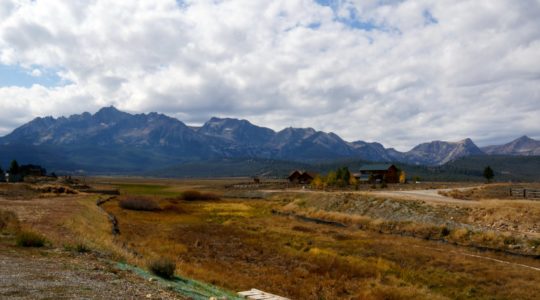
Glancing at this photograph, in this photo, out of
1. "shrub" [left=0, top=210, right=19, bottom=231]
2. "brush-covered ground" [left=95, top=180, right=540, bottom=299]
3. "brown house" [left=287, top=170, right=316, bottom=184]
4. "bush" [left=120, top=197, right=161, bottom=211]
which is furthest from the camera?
"brown house" [left=287, top=170, right=316, bottom=184]

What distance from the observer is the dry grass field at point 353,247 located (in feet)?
85.7

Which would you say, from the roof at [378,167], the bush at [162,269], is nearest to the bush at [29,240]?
the bush at [162,269]

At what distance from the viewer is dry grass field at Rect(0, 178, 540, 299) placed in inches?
1028

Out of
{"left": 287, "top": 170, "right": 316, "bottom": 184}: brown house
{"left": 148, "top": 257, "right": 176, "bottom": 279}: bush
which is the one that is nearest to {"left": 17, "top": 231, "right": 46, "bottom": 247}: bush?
{"left": 148, "top": 257, "right": 176, "bottom": 279}: bush

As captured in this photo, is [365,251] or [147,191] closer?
[365,251]

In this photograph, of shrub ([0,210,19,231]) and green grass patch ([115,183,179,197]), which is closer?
shrub ([0,210,19,231])

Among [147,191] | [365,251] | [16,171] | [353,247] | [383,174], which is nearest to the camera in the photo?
[365,251]

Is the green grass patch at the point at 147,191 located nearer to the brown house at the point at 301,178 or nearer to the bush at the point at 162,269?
the brown house at the point at 301,178

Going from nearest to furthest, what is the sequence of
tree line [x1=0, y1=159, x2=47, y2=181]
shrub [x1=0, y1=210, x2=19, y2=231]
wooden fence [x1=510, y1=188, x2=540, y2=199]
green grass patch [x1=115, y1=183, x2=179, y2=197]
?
shrub [x1=0, y1=210, x2=19, y2=231]
wooden fence [x1=510, y1=188, x2=540, y2=199]
tree line [x1=0, y1=159, x2=47, y2=181]
green grass patch [x1=115, y1=183, x2=179, y2=197]

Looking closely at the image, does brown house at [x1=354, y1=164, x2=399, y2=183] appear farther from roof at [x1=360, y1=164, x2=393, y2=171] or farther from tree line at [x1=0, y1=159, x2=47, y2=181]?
tree line at [x1=0, y1=159, x2=47, y2=181]

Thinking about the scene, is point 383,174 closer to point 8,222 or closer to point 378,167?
point 378,167

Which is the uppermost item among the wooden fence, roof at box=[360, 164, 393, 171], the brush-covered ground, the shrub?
roof at box=[360, 164, 393, 171]

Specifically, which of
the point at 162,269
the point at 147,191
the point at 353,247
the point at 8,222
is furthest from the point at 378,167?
the point at 162,269

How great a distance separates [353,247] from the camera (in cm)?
4044
